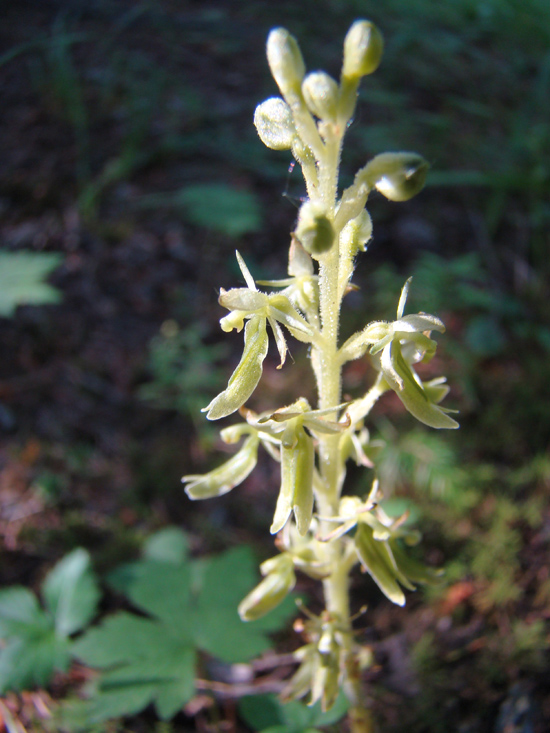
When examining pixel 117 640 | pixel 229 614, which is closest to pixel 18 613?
pixel 117 640

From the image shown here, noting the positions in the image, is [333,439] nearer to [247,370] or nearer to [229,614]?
[247,370]

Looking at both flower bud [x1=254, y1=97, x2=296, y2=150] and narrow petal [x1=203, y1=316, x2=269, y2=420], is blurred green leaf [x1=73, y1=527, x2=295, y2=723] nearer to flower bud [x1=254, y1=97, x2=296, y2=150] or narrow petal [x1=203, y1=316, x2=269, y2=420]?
narrow petal [x1=203, y1=316, x2=269, y2=420]

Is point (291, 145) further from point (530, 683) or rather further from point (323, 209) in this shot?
point (530, 683)

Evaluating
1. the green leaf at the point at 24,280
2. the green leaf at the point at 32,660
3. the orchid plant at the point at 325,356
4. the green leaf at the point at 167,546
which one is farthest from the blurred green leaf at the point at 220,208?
the green leaf at the point at 32,660

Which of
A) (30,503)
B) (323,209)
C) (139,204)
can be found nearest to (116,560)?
(30,503)

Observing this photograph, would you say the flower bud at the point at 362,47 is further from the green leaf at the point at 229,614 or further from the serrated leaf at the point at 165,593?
the serrated leaf at the point at 165,593

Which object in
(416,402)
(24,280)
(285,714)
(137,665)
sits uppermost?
(24,280)
